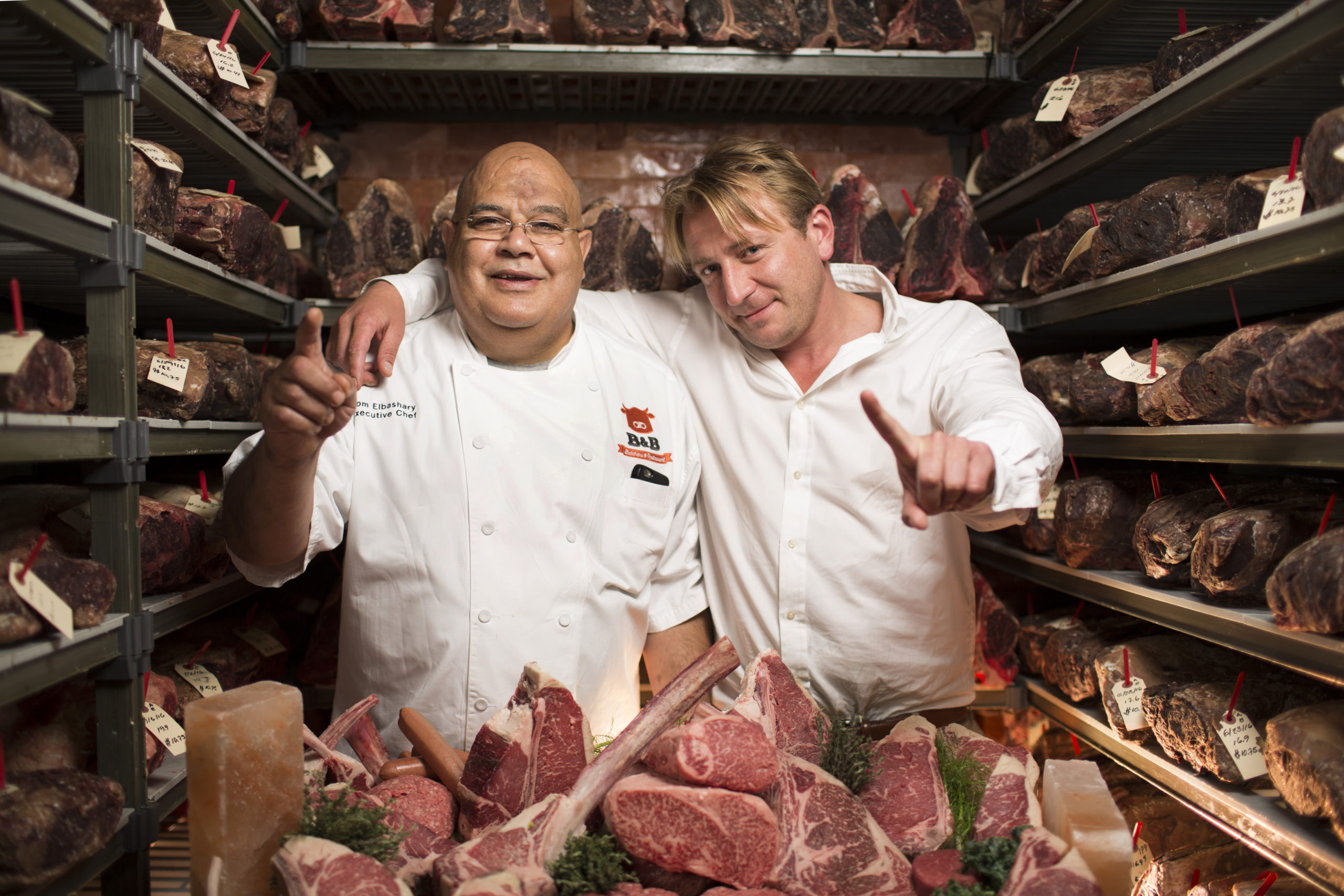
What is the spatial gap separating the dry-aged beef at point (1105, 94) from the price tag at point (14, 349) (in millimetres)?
3060

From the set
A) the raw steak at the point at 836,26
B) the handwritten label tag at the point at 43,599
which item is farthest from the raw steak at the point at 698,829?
the raw steak at the point at 836,26

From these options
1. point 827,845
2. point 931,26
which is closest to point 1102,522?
point 827,845

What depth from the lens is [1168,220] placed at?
2480 mm

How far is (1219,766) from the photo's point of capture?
2.20 m

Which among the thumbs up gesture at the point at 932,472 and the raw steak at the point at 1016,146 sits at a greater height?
the raw steak at the point at 1016,146

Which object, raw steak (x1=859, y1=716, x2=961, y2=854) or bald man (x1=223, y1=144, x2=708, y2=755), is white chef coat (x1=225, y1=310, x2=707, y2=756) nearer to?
bald man (x1=223, y1=144, x2=708, y2=755)

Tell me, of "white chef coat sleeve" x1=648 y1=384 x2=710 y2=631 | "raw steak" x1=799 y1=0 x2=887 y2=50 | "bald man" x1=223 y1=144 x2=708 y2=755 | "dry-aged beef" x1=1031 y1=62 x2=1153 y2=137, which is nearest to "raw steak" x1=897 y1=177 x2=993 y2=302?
"raw steak" x1=799 y1=0 x2=887 y2=50

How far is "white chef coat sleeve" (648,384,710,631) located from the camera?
2699 millimetres

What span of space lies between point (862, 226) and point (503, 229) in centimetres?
149

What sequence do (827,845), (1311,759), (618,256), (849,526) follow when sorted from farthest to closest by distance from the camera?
(618,256) < (849,526) < (1311,759) < (827,845)

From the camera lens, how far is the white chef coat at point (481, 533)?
7.72ft

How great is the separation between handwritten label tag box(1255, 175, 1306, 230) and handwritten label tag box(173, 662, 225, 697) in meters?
3.20

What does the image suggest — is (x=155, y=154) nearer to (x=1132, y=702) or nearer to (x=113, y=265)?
(x=113, y=265)

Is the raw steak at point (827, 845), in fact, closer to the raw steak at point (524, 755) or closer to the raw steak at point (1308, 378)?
the raw steak at point (524, 755)
